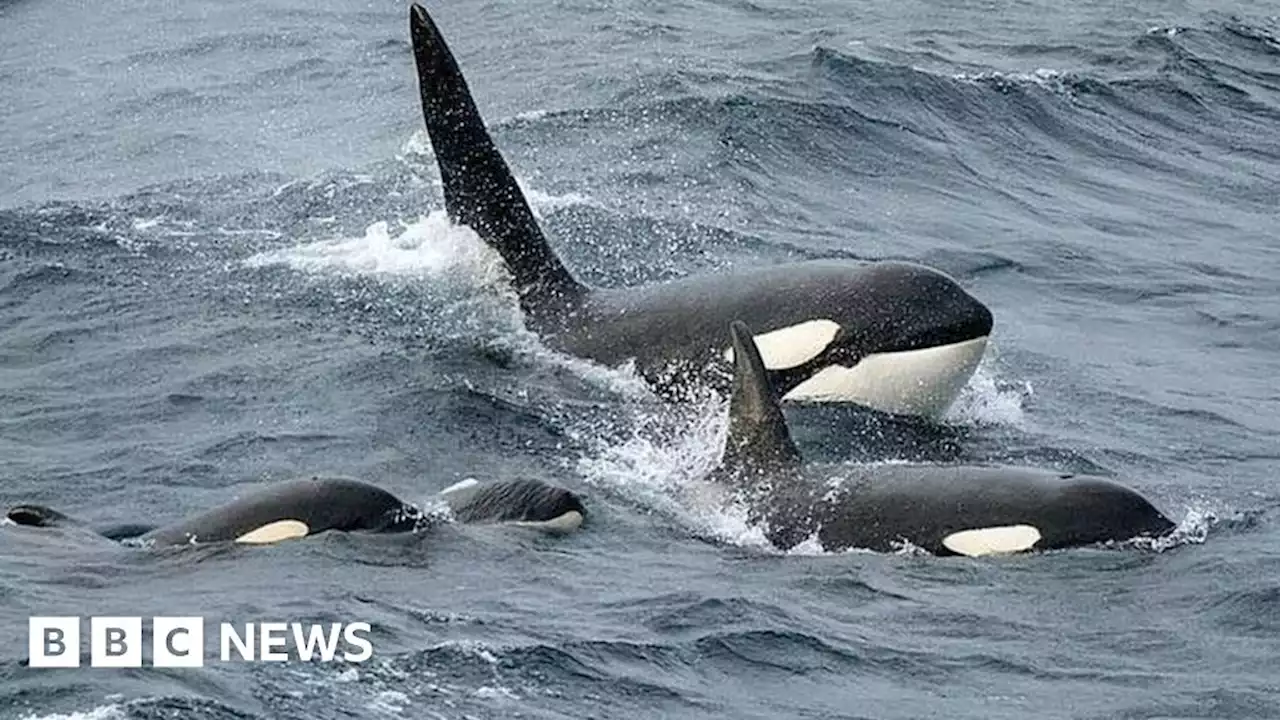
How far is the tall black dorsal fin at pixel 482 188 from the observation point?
58.6ft

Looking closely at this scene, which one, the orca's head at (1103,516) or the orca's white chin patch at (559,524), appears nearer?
the orca's head at (1103,516)

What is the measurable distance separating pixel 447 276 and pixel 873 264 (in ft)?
11.1

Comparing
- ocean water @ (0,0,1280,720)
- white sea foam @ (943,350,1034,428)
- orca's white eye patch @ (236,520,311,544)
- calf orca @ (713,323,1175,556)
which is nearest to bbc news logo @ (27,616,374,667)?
ocean water @ (0,0,1280,720)

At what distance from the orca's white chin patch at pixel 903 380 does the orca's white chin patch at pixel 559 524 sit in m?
3.07

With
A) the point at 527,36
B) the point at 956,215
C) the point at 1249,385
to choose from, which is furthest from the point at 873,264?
the point at 527,36

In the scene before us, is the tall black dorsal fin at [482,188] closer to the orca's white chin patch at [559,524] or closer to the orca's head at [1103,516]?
the orca's white chin patch at [559,524]

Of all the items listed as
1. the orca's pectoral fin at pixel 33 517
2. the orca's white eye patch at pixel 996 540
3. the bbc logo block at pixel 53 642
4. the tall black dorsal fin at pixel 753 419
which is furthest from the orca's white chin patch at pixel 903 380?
the bbc logo block at pixel 53 642

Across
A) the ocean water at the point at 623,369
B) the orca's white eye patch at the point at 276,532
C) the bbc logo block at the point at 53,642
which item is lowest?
the ocean water at the point at 623,369

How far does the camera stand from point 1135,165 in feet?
86.0

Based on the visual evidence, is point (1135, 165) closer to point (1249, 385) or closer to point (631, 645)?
point (1249, 385)

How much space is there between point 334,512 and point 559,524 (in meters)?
1.22

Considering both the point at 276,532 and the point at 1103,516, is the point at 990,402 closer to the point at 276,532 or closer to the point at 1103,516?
the point at 1103,516

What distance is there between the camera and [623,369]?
1720cm

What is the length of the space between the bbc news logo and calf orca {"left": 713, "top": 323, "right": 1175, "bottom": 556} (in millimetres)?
3086
